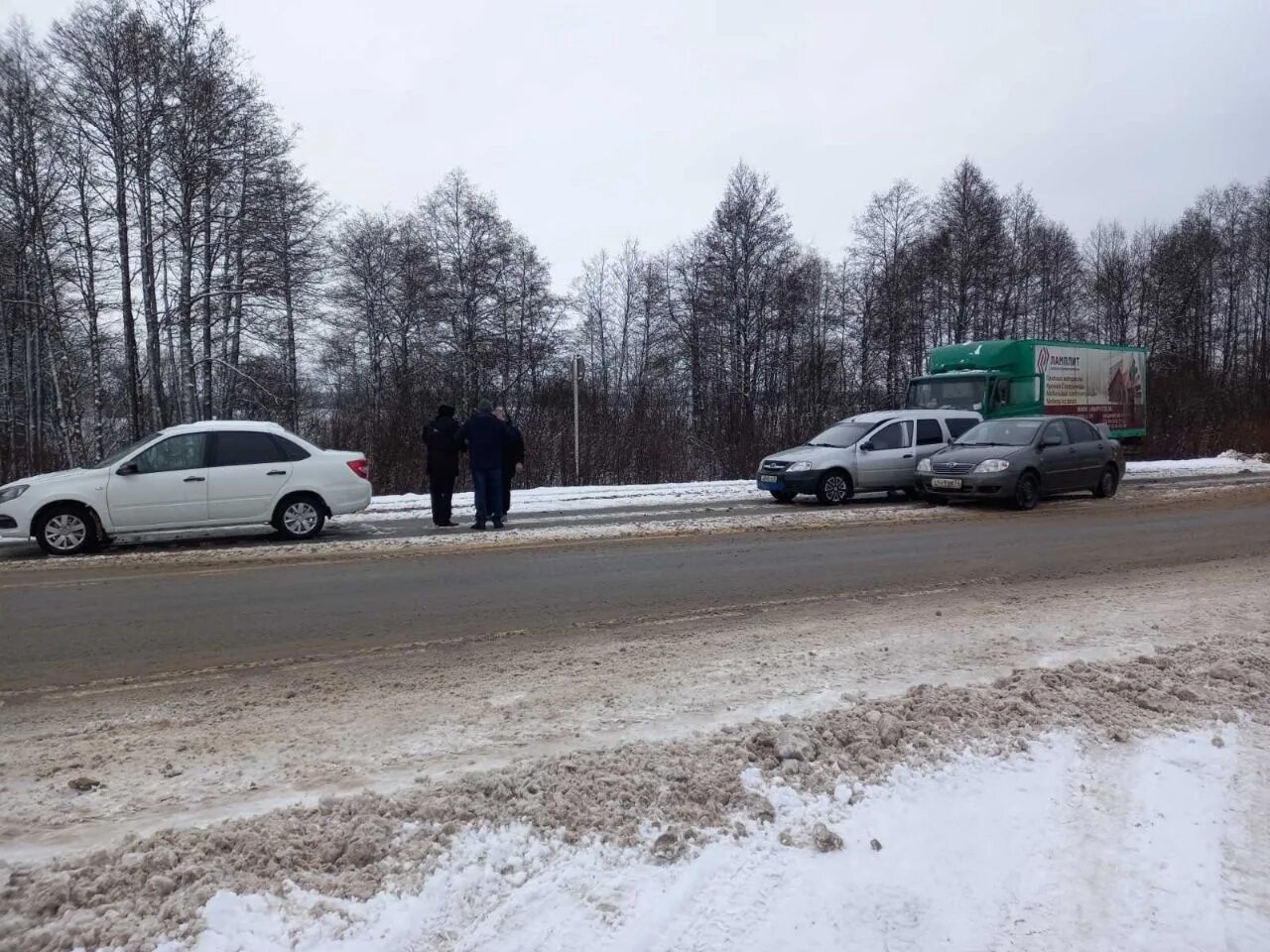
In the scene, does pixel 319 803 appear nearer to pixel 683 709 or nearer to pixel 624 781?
pixel 624 781

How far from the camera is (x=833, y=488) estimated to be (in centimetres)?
1614

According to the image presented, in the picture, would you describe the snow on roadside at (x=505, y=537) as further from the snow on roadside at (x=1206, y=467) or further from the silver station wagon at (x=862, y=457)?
the snow on roadside at (x=1206, y=467)

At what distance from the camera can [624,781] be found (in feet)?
12.0

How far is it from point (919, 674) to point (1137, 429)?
82.9ft

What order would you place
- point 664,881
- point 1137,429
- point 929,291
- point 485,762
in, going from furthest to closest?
point 929,291 < point 1137,429 < point 485,762 < point 664,881

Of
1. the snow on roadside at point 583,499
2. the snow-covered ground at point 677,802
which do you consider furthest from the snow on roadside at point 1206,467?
the snow-covered ground at point 677,802

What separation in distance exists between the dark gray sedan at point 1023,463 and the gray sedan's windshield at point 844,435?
1.38 m

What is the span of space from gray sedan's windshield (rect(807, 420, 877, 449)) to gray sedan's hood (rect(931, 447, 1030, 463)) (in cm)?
154

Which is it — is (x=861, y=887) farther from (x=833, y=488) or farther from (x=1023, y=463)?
(x=1023, y=463)

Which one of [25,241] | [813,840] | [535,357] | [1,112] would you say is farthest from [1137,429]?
[1,112]

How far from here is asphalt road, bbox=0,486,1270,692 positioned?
6254 millimetres

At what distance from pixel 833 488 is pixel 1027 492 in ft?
11.3

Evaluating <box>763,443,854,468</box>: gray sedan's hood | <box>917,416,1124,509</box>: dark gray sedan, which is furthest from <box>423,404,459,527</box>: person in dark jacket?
<box>917,416,1124,509</box>: dark gray sedan

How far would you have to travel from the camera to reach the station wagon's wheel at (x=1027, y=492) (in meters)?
15.0
